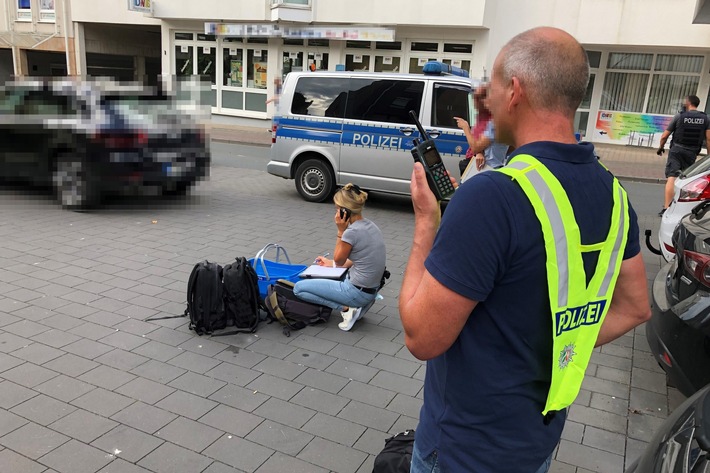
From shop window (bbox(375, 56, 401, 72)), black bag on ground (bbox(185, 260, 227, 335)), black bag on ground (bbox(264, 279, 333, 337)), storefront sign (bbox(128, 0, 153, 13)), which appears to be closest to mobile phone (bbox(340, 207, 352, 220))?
black bag on ground (bbox(264, 279, 333, 337))

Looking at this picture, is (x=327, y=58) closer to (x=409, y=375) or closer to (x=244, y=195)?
(x=244, y=195)

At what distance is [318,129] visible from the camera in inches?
352

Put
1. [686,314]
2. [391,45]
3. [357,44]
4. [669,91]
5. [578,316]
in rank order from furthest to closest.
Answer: [357,44], [391,45], [669,91], [686,314], [578,316]

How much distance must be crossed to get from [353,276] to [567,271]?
3198 millimetres

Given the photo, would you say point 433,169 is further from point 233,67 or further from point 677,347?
point 233,67

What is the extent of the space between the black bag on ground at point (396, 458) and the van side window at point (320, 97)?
689 cm

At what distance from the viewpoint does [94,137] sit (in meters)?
7.51

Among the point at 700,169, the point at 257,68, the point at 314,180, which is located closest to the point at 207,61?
the point at 257,68

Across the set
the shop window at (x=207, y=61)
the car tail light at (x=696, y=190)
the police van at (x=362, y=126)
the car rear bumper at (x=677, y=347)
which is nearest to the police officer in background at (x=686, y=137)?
the police van at (x=362, y=126)

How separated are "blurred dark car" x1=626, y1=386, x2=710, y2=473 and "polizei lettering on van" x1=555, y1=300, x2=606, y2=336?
49 cm

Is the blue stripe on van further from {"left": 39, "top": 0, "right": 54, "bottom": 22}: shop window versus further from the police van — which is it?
{"left": 39, "top": 0, "right": 54, "bottom": 22}: shop window

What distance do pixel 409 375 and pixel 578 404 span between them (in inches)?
43.3

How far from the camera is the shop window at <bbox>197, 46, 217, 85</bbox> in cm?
2138

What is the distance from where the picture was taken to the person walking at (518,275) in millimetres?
1304
